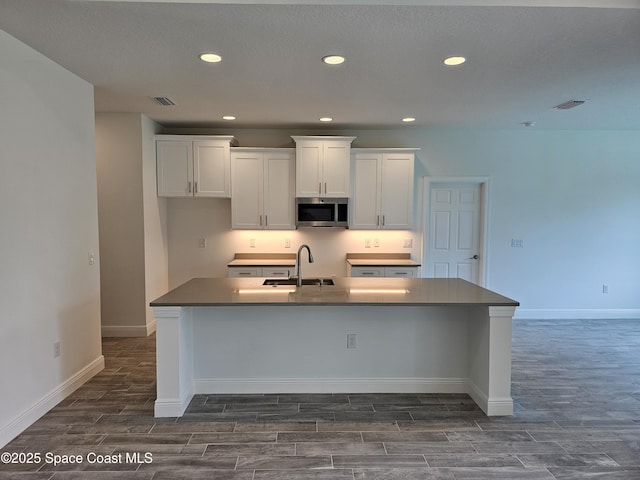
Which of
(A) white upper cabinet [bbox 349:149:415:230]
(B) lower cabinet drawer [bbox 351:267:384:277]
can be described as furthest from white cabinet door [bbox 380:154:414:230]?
(B) lower cabinet drawer [bbox 351:267:384:277]

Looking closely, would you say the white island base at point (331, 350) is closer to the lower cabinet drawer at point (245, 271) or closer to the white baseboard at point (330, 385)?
the white baseboard at point (330, 385)

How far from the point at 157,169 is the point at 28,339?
280 centimetres

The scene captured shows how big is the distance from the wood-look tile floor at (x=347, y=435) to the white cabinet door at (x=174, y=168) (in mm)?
2382

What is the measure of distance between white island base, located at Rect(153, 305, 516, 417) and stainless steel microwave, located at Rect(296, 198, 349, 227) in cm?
215

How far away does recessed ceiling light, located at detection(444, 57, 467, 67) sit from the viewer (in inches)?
112

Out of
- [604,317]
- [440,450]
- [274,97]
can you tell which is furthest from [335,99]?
[604,317]

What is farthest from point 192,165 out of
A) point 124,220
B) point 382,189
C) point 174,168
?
point 382,189

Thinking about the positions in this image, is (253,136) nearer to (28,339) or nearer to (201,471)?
(28,339)

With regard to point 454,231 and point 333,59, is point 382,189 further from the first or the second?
point 333,59

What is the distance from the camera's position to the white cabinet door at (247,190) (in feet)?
17.0

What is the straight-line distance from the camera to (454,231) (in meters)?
5.66

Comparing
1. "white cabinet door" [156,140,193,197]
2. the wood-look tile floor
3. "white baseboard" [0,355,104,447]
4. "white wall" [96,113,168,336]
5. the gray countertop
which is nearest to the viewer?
the wood-look tile floor

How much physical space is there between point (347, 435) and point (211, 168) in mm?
3726

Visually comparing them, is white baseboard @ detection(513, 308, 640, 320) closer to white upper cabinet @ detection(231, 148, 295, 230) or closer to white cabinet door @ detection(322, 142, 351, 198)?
white cabinet door @ detection(322, 142, 351, 198)
